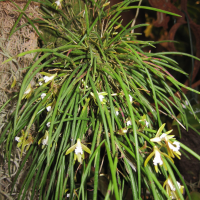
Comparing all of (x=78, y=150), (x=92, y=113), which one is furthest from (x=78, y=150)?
(x=92, y=113)

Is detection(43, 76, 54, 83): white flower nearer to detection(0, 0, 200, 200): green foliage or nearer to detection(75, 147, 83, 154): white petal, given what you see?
detection(0, 0, 200, 200): green foliage

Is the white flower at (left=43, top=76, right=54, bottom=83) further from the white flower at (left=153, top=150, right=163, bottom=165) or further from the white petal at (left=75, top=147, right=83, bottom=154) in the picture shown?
the white flower at (left=153, top=150, right=163, bottom=165)

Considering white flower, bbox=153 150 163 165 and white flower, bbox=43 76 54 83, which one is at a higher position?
white flower, bbox=43 76 54 83

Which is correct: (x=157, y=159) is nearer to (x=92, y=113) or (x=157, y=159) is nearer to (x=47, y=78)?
(x=92, y=113)

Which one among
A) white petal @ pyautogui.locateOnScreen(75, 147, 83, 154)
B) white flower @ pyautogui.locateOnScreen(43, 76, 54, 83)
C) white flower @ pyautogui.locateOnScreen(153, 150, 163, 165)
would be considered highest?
white flower @ pyautogui.locateOnScreen(43, 76, 54, 83)

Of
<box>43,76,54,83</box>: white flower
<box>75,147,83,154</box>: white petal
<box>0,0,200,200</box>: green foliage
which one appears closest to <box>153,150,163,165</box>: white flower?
<box>0,0,200,200</box>: green foliage

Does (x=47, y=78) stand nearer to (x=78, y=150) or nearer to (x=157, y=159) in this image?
(x=78, y=150)

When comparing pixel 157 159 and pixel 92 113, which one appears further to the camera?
pixel 92 113

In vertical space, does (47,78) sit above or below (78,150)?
above

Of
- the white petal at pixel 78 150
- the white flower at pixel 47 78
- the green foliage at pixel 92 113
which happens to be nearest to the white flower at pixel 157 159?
the green foliage at pixel 92 113
